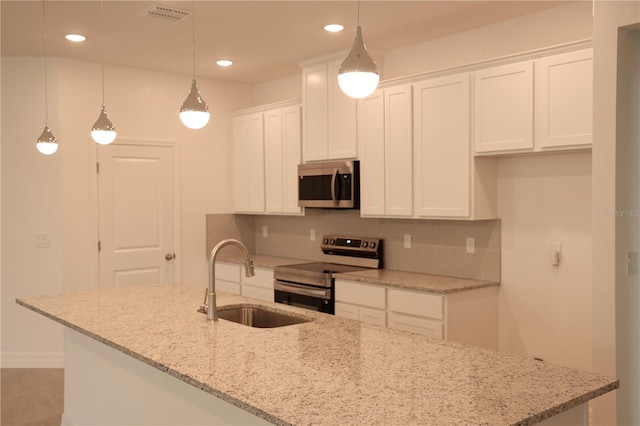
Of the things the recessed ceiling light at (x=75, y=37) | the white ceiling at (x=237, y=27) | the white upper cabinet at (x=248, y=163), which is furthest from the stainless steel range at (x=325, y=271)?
the recessed ceiling light at (x=75, y=37)

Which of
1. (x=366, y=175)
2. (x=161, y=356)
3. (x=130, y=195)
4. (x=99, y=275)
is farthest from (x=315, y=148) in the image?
(x=161, y=356)

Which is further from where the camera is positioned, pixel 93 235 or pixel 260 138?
pixel 260 138

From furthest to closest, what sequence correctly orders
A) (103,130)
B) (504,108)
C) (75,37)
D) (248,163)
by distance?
(248,163) → (75,37) → (504,108) → (103,130)

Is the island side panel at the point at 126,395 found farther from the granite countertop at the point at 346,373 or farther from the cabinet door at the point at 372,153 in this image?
the cabinet door at the point at 372,153

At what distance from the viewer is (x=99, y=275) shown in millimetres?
5516

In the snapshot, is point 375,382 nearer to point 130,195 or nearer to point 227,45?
point 227,45

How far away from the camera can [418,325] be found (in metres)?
4.14

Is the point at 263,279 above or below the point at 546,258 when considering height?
below

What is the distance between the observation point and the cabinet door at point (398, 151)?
14.7 feet

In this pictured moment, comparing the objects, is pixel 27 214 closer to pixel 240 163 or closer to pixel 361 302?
pixel 240 163

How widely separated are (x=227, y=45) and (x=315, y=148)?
3.81ft

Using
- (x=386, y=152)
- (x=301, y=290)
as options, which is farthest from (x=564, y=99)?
(x=301, y=290)

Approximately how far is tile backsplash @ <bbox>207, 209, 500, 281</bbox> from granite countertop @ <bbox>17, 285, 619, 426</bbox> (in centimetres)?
187

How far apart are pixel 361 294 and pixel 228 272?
6.18 feet
